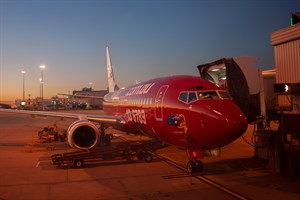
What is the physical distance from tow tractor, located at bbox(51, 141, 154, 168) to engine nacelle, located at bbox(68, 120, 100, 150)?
0.62 m

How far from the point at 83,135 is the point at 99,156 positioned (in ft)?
6.34

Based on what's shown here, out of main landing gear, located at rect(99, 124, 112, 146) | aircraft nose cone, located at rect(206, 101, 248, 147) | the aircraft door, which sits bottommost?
main landing gear, located at rect(99, 124, 112, 146)

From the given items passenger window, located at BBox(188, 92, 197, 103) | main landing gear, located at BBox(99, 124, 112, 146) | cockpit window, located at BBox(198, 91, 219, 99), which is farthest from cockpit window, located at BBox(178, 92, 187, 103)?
main landing gear, located at BBox(99, 124, 112, 146)

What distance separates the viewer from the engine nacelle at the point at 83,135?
1446 cm

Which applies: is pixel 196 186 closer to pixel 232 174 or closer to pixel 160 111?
pixel 232 174

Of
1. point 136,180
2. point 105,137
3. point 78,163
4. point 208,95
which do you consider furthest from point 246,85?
point 105,137

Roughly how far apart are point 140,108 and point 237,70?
14.5 ft

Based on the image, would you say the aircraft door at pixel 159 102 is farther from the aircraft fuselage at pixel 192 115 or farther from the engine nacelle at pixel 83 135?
the engine nacelle at pixel 83 135

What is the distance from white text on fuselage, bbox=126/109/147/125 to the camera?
13370 mm

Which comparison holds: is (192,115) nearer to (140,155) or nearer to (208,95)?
(208,95)

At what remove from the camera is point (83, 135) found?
50.0ft

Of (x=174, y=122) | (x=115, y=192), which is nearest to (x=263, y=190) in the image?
(x=174, y=122)

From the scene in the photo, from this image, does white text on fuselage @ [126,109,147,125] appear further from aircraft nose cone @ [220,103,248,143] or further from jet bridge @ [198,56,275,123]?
aircraft nose cone @ [220,103,248,143]

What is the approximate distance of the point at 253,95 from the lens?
12.5m
